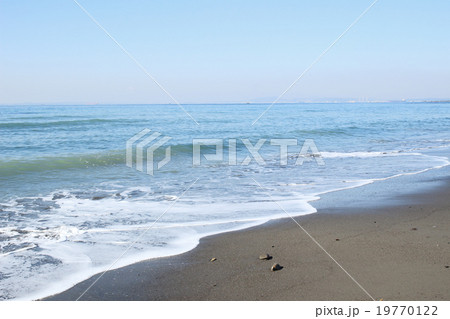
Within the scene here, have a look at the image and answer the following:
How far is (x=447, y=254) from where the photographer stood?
437cm

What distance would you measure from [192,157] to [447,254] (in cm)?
1130

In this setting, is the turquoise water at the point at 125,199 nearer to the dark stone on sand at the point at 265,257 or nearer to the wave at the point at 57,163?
the wave at the point at 57,163

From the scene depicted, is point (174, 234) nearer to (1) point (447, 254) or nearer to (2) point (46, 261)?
(2) point (46, 261)

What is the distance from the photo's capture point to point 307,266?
→ 163 inches

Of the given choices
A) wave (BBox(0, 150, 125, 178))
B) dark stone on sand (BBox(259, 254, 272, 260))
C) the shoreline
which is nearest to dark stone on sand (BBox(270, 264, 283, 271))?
the shoreline

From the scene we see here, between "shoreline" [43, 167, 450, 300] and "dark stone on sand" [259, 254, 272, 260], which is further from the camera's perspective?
"dark stone on sand" [259, 254, 272, 260]

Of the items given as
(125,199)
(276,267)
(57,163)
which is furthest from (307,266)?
(57,163)

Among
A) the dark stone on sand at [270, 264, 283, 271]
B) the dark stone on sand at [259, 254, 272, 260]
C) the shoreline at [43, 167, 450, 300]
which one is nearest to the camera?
the shoreline at [43, 167, 450, 300]

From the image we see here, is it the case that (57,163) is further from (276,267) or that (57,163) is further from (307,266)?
(307,266)

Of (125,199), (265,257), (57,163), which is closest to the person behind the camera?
(265,257)

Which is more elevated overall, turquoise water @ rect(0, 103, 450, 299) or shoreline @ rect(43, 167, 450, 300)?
shoreline @ rect(43, 167, 450, 300)

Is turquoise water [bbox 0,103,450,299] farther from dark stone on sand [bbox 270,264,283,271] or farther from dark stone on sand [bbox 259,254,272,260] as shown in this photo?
dark stone on sand [bbox 270,264,283,271]

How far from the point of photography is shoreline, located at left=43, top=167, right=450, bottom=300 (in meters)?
3.57
